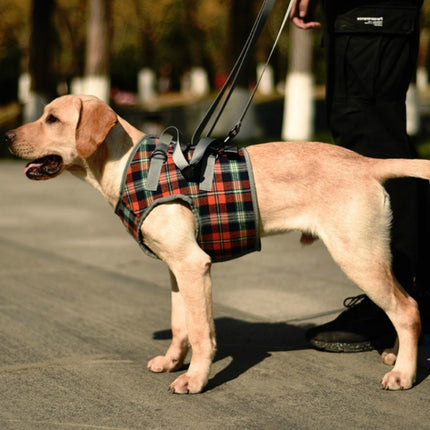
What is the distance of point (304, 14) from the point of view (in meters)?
4.93

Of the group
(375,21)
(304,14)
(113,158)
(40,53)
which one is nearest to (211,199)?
(113,158)

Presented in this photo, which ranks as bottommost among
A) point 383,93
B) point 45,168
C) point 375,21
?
point 45,168

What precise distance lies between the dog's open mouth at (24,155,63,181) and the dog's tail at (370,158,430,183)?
1453mm

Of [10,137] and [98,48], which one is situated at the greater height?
[10,137]

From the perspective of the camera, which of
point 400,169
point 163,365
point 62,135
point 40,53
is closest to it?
point 400,169

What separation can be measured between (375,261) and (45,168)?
1.58 metres

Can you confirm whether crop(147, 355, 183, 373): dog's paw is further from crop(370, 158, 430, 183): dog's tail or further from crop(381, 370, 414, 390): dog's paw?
crop(370, 158, 430, 183): dog's tail

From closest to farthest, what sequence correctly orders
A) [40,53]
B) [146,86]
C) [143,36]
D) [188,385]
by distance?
1. [188,385]
2. [40,53]
3. [146,86]
4. [143,36]

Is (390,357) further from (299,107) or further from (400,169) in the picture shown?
(299,107)

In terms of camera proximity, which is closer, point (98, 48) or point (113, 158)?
point (113, 158)

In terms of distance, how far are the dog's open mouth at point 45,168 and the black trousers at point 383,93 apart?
4.97ft

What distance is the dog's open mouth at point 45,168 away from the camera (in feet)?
13.3

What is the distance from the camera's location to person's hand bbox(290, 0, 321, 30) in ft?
16.0

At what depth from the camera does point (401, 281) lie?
4.41 m
